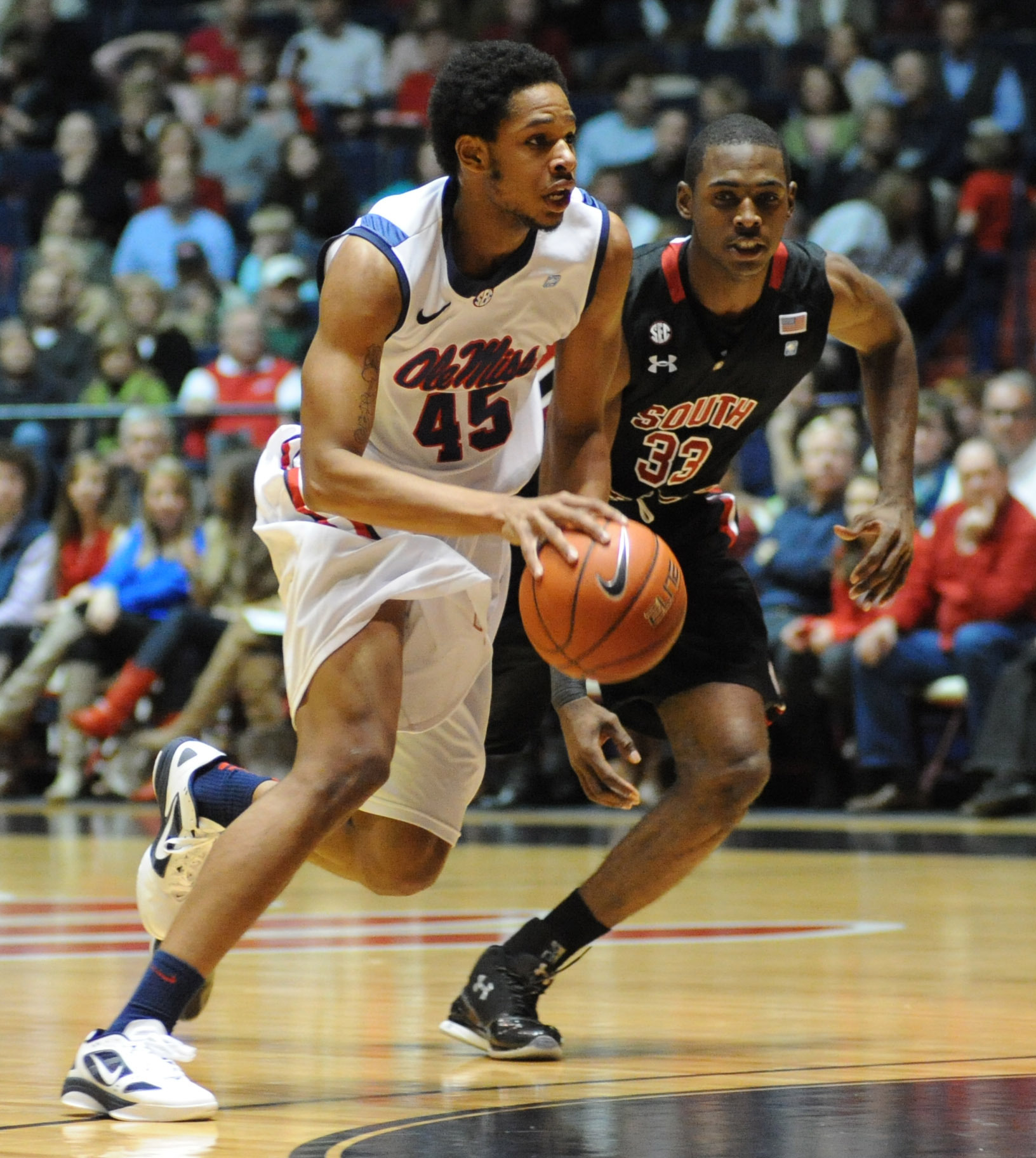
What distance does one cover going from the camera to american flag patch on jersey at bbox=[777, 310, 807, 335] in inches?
177

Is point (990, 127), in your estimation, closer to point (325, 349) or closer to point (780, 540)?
point (780, 540)

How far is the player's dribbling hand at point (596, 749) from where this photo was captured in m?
3.97

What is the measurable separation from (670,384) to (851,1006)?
1326 millimetres

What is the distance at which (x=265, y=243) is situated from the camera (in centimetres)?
1291

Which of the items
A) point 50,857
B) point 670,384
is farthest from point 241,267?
point 670,384

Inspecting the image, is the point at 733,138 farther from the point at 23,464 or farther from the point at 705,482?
the point at 23,464

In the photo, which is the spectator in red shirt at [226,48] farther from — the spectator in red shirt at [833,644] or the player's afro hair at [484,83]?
the player's afro hair at [484,83]

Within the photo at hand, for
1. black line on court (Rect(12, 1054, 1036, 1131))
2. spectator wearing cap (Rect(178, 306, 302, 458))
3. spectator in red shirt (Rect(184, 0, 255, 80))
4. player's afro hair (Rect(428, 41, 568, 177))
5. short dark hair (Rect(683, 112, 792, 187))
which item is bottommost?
black line on court (Rect(12, 1054, 1036, 1131))

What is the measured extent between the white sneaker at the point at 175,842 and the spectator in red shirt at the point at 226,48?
11.6 meters

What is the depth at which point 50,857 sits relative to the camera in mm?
7828

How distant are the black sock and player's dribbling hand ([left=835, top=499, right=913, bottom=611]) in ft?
2.66

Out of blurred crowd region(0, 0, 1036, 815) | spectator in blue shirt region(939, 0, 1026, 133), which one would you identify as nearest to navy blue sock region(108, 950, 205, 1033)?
blurred crowd region(0, 0, 1036, 815)

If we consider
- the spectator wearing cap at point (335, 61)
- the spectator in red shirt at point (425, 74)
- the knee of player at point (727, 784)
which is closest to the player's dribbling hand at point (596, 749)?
the knee of player at point (727, 784)

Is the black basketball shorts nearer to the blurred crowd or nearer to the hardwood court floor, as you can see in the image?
the hardwood court floor
